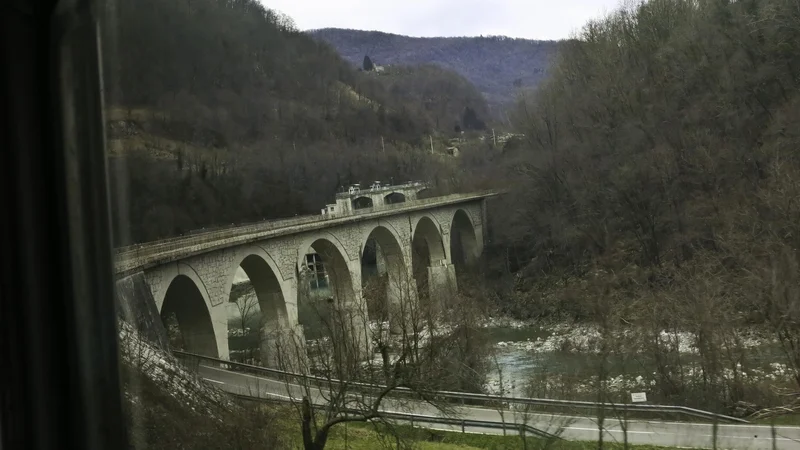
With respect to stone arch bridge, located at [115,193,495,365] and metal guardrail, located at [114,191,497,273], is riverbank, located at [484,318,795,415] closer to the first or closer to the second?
stone arch bridge, located at [115,193,495,365]

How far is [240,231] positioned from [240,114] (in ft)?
3.38

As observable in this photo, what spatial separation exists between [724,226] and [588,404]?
125 inches

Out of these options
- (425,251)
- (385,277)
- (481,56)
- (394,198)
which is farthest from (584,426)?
(394,198)

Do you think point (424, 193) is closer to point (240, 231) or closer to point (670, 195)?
point (670, 195)

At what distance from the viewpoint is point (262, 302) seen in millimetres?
5070

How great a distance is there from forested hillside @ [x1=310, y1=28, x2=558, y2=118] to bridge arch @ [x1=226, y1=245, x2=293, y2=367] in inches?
82.5

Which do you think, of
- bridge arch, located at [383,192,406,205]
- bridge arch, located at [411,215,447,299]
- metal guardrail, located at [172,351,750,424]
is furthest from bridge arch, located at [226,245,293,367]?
bridge arch, located at [383,192,406,205]

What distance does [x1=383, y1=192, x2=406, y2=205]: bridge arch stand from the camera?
7.97 meters

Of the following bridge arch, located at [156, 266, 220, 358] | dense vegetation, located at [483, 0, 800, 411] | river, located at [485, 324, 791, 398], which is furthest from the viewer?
dense vegetation, located at [483, 0, 800, 411]

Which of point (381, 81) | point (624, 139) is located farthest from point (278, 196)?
point (624, 139)

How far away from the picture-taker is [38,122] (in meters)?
0.80

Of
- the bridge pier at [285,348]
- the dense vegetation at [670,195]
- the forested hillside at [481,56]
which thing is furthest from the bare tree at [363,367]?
the forested hillside at [481,56]

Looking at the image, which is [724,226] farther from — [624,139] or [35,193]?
[35,193]

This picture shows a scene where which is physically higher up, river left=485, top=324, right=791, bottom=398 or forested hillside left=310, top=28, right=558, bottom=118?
forested hillside left=310, top=28, right=558, bottom=118
